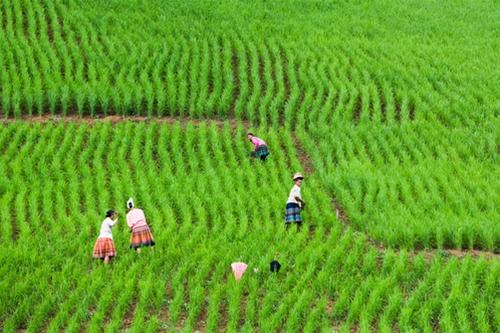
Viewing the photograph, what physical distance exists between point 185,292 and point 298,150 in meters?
5.17

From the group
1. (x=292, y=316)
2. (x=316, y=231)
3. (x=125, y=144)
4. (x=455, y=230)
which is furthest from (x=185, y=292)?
(x=125, y=144)

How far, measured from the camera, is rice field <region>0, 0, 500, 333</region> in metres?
7.20

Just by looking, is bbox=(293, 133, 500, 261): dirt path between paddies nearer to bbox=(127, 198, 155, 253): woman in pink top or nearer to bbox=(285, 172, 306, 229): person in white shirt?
bbox=(285, 172, 306, 229): person in white shirt

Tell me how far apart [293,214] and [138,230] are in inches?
82.2

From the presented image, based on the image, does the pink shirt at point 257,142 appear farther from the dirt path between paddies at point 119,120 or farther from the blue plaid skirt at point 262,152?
the dirt path between paddies at point 119,120

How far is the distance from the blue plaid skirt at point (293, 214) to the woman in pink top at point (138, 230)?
186 centimetres

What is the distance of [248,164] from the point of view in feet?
36.5

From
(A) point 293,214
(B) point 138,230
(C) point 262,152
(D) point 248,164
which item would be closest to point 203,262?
(B) point 138,230

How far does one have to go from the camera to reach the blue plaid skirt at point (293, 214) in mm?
8953

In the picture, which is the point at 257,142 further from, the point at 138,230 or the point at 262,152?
the point at 138,230

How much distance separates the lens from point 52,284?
7.59 m

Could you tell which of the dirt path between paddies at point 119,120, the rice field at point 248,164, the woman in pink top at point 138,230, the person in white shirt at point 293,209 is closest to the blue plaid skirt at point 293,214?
the person in white shirt at point 293,209

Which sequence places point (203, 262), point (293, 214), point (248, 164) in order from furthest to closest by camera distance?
point (248, 164) < point (293, 214) < point (203, 262)

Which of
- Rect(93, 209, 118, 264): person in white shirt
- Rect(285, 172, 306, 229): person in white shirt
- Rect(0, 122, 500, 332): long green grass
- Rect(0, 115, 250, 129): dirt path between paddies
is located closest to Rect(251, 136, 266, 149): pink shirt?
Rect(0, 122, 500, 332): long green grass
